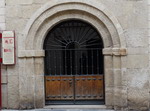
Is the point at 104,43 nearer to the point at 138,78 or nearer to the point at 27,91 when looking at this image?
the point at 138,78

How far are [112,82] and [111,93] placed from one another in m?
0.34

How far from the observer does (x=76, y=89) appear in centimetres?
707

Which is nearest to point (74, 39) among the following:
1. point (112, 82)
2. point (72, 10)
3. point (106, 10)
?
point (72, 10)

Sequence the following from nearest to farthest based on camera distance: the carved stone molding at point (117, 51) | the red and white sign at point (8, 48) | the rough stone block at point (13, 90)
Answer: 1. the carved stone molding at point (117, 51)
2. the red and white sign at point (8, 48)
3. the rough stone block at point (13, 90)

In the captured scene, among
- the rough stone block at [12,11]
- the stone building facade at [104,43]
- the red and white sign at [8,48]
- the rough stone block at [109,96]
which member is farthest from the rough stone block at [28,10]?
the rough stone block at [109,96]

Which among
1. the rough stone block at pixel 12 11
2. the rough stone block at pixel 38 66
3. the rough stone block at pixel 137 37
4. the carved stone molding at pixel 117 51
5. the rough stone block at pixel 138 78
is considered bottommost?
the rough stone block at pixel 138 78

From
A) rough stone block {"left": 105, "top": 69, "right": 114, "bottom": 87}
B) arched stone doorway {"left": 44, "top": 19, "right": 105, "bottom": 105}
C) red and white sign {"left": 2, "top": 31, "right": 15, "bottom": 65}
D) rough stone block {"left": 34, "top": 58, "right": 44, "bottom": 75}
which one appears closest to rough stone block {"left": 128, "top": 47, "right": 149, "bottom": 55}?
rough stone block {"left": 105, "top": 69, "right": 114, "bottom": 87}

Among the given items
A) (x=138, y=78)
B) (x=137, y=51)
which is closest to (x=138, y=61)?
(x=137, y=51)

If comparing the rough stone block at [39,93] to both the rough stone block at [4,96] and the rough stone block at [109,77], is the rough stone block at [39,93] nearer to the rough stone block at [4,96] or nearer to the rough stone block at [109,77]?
the rough stone block at [4,96]

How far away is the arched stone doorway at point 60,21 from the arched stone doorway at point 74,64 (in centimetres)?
35

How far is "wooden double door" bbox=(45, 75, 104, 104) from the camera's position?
277 inches

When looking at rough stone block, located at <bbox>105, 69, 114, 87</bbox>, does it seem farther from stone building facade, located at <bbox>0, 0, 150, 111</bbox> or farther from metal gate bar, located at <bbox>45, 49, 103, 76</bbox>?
metal gate bar, located at <bbox>45, 49, 103, 76</bbox>

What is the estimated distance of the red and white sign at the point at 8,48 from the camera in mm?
6660

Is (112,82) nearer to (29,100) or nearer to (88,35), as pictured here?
(88,35)
